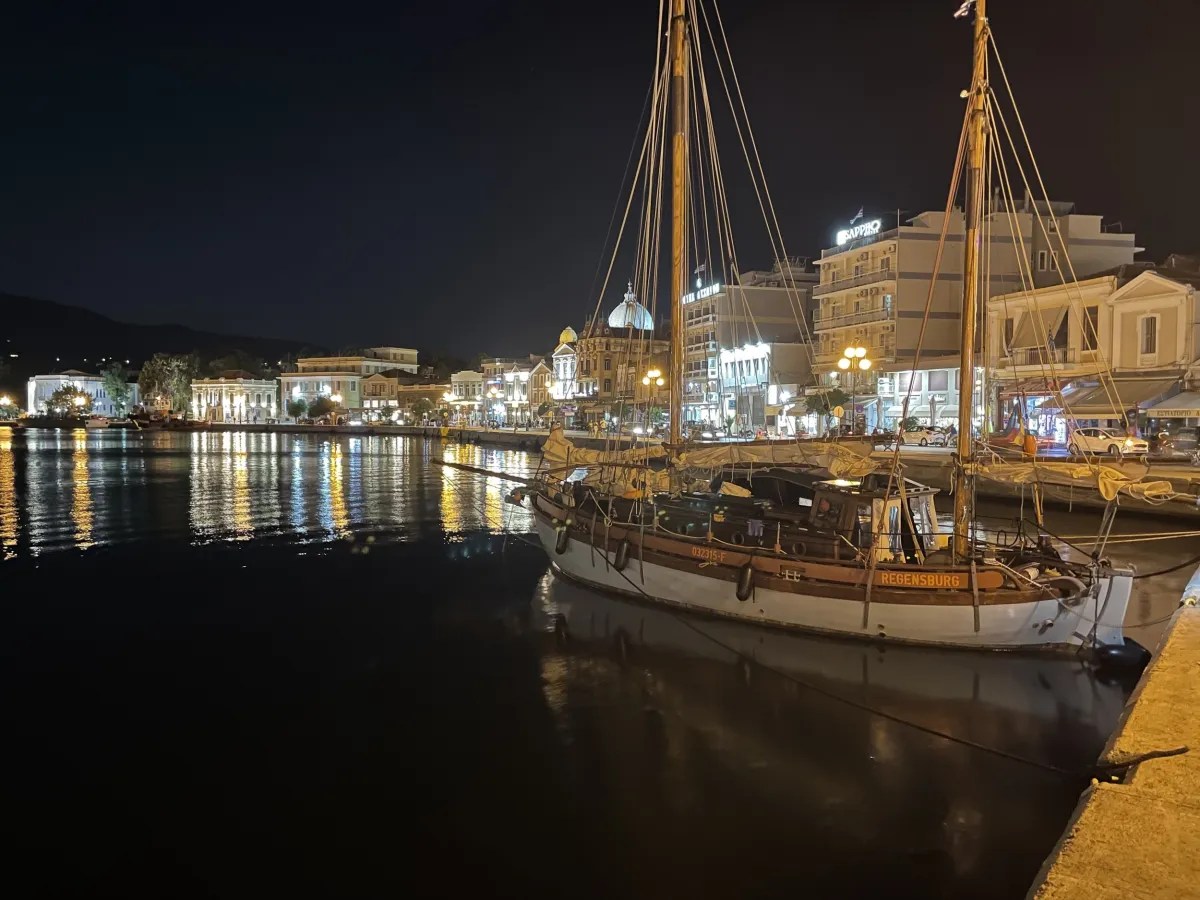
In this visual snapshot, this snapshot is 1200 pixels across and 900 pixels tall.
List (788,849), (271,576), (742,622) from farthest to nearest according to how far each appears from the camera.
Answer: (271,576) → (742,622) → (788,849)

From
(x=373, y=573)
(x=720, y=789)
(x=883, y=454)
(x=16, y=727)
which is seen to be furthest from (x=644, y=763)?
(x=883, y=454)

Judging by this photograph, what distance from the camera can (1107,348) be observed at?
3972cm

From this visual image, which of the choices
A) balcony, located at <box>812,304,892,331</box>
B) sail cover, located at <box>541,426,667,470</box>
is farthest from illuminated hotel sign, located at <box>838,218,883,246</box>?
sail cover, located at <box>541,426,667,470</box>

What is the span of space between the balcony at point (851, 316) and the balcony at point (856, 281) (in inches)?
64.7

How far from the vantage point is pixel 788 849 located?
9.23 meters

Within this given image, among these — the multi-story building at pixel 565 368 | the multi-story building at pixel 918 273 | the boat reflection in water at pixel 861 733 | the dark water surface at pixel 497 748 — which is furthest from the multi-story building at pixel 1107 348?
the multi-story building at pixel 565 368

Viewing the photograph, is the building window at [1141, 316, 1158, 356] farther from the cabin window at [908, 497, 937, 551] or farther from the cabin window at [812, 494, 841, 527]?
the cabin window at [812, 494, 841, 527]

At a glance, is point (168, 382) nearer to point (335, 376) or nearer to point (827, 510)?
point (335, 376)

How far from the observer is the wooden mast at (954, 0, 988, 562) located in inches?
578

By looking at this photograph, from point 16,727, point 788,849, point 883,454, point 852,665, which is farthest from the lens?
point 883,454

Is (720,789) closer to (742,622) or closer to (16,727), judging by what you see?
(742,622)

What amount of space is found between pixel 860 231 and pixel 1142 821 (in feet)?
192

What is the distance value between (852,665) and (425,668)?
8189 millimetres

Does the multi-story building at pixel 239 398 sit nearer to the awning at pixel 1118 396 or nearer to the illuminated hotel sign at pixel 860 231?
the illuminated hotel sign at pixel 860 231
